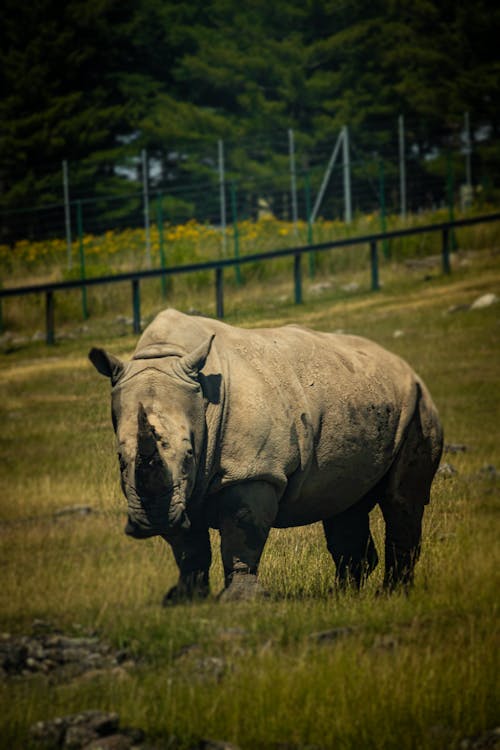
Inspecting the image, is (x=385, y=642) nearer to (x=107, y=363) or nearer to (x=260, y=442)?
(x=260, y=442)

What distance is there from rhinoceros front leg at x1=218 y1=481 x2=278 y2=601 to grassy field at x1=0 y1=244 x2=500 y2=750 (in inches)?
6.1

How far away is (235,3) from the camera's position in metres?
32.5

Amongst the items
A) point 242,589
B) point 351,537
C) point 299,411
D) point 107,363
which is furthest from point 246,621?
point 351,537

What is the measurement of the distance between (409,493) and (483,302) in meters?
10.1

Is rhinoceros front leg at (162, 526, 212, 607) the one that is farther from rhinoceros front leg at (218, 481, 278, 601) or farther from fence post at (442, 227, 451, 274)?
fence post at (442, 227, 451, 274)

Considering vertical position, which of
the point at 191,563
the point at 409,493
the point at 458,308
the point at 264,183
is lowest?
the point at 191,563

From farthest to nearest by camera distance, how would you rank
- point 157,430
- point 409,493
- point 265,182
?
point 265,182
point 409,493
point 157,430

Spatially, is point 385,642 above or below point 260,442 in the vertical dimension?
below

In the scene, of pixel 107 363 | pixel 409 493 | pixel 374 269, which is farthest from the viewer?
pixel 374 269

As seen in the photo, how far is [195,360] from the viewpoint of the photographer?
5.84 meters

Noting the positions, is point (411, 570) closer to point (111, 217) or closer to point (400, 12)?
point (111, 217)

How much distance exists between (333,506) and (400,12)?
26.7 m

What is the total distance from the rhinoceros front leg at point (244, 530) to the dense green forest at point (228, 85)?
22.3m

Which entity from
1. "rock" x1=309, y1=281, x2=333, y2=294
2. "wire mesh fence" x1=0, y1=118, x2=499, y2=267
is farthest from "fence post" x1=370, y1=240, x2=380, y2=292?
"wire mesh fence" x1=0, y1=118, x2=499, y2=267
